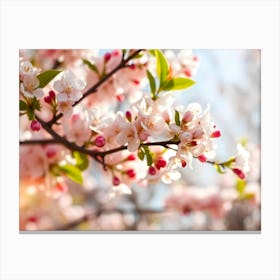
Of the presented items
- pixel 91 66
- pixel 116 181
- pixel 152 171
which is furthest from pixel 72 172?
pixel 152 171

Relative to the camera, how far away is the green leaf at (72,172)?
2.05 metres

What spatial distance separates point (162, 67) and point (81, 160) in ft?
1.36

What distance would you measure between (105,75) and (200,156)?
0.63 metres

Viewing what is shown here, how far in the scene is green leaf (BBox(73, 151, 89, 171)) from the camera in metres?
2.03

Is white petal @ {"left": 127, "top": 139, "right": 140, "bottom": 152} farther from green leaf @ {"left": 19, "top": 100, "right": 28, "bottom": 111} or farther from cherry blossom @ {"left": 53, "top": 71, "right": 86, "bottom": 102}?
green leaf @ {"left": 19, "top": 100, "right": 28, "bottom": 111}

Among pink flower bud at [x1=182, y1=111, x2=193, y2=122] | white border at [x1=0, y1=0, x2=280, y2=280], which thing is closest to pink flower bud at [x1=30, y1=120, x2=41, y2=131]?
pink flower bud at [x1=182, y1=111, x2=193, y2=122]

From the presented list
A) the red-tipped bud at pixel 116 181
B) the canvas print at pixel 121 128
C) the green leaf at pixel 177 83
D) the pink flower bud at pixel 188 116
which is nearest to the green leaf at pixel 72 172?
the canvas print at pixel 121 128

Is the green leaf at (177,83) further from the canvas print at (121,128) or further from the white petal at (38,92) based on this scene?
the white petal at (38,92)
